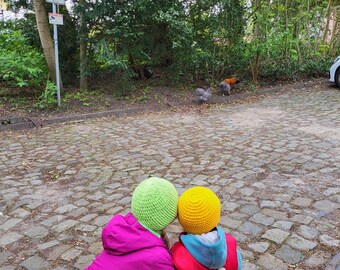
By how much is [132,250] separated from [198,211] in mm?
381

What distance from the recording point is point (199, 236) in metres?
1.90

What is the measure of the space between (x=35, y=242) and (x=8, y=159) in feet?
9.28

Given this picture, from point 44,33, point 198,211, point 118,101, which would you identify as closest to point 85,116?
point 118,101

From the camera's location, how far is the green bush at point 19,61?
27.6 feet

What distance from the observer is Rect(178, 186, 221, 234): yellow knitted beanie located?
1854 mm

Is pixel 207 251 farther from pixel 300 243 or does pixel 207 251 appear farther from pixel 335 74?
pixel 335 74

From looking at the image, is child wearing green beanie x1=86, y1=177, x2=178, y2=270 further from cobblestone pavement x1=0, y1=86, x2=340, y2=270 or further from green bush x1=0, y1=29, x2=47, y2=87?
green bush x1=0, y1=29, x2=47, y2=87

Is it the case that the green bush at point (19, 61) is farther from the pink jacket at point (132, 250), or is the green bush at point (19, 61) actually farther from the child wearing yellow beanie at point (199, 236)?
the child wearing yellow beanie at point (199, 236)

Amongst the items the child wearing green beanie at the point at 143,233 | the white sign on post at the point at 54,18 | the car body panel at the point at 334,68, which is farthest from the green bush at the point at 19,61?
the car body panel at the point at 334,68

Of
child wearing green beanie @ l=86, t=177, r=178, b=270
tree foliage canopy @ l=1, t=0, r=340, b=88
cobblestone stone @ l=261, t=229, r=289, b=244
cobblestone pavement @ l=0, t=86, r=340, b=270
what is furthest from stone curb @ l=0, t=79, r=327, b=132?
child wearing green beanie @ l=86, t=177, r=178, b=270

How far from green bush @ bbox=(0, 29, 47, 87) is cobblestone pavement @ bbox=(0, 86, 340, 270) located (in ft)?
5.78

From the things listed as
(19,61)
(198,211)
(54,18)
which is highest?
(54,18)

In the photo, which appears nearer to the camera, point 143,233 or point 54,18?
point 143,233

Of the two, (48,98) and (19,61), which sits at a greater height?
(19,61)
